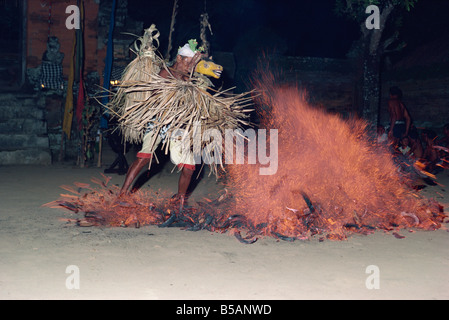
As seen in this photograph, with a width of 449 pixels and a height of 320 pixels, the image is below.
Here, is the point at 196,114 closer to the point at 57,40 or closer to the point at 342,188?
the point at 342,188

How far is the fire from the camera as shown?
4.42 m

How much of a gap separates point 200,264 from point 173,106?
193 cm

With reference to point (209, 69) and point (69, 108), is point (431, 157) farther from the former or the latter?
point (69, 108)

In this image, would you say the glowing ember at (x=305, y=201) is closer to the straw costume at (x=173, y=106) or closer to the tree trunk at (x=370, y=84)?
the straw costume at (x=173, y=106)

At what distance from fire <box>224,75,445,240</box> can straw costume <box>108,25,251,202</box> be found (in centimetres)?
59

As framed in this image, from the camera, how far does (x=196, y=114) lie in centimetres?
466

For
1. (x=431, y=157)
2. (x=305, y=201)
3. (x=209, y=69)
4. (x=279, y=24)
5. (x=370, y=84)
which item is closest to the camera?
(x=305, y=201)

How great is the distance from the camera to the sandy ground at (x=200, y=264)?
2865mm

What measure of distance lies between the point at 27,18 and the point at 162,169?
5.35m

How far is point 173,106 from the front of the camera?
15.4 feet

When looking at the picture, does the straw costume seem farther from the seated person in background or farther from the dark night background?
the dark night background

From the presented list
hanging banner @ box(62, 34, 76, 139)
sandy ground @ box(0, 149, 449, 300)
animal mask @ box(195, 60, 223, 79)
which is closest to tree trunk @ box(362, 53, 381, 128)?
sandy ground @ box(0, 149, 449, 300)

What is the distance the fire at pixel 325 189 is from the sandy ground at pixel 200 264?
263mm

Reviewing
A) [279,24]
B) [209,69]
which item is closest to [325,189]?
[209,69]
